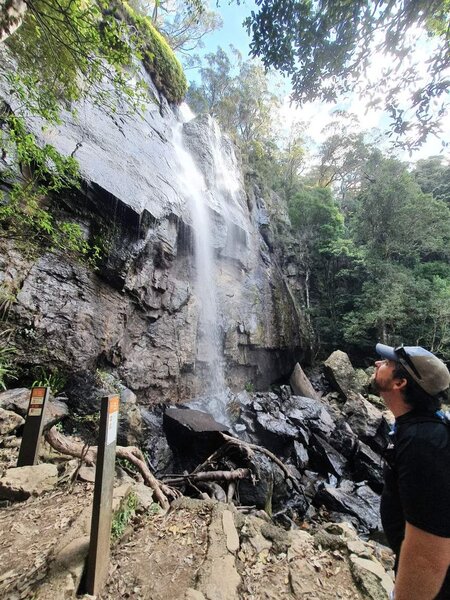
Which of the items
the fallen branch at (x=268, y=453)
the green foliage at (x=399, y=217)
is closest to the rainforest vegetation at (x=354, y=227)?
the green foliage at (x=399, y=217)

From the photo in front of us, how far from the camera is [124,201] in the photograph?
746 centimetres

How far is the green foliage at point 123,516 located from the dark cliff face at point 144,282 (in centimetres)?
413

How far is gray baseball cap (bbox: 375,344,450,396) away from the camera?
1.49 metres

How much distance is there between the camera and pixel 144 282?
328 inches

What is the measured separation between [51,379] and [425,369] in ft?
21.5

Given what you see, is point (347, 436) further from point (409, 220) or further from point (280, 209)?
point (280, 209)

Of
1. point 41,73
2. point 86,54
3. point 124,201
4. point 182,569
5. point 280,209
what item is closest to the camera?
point 182,569

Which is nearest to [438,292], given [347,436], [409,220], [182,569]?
[409,220]

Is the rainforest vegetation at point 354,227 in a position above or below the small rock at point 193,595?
above

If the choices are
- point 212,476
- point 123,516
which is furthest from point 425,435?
point 212,476

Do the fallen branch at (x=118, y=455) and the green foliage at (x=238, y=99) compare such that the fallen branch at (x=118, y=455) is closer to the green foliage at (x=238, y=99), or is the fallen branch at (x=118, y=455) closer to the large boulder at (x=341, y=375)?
the large boulder at (x=341, y=375)

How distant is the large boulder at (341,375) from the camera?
12.0 m

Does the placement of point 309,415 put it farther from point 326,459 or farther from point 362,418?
point 326,459

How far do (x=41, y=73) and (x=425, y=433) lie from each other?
6.40 metres
